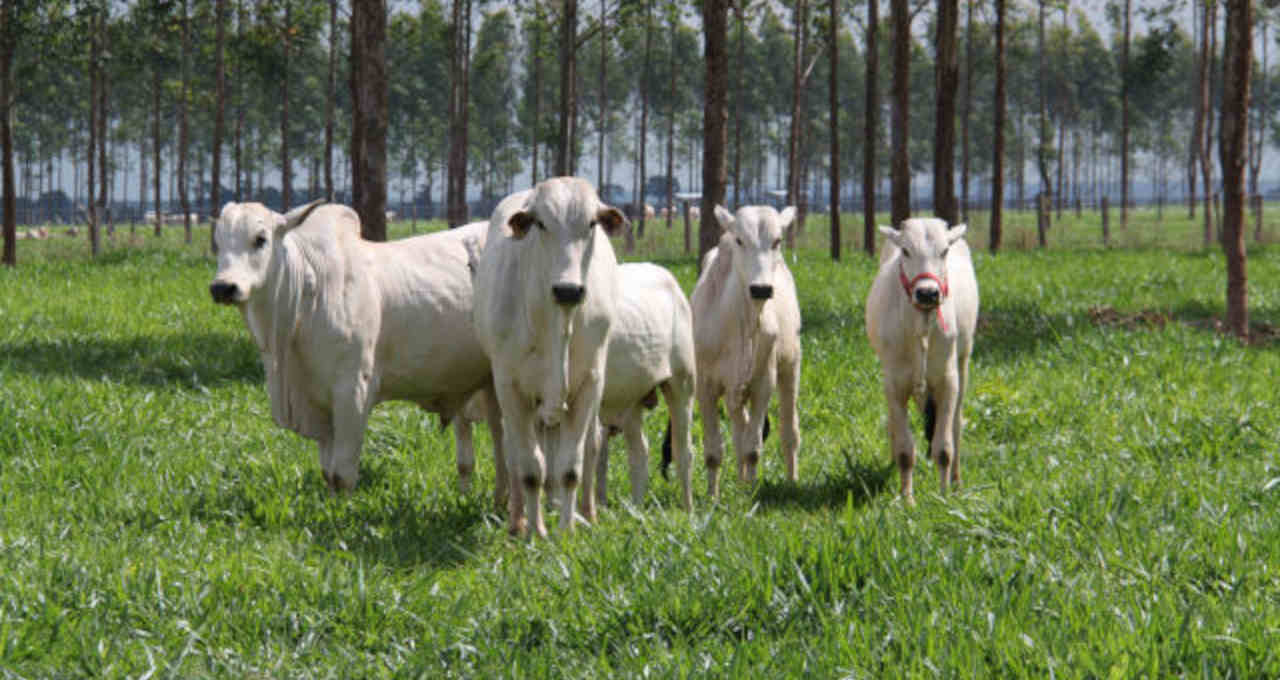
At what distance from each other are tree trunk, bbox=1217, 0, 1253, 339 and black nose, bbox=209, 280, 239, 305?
32.6 ft

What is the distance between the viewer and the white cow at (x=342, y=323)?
21.4ft

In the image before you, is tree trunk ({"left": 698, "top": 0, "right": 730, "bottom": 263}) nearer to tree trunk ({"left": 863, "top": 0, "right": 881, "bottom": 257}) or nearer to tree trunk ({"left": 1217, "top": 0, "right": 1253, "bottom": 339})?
tree trunk ({"left": 1217, "top": 0, "right": 1253, "bottom": 339})

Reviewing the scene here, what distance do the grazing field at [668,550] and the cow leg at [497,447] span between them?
0.18 metres

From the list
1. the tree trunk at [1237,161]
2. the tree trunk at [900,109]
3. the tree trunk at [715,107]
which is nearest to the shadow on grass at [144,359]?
the tree trunk at [715,107]

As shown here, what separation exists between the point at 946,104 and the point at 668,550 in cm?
1153

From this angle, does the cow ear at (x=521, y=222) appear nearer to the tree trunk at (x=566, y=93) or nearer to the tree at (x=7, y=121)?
the tree trunk at (x=566, y=93)

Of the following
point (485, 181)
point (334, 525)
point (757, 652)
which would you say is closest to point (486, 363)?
point (334, 525)

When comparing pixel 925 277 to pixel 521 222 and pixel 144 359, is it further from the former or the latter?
pixel 144 359

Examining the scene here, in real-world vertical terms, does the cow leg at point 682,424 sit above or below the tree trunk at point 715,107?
below

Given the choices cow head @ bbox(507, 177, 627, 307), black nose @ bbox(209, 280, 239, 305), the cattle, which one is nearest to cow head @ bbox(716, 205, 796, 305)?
the cattle

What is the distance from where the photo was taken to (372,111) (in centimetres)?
1210

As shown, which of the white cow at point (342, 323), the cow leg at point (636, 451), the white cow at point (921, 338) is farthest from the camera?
the white cow at point (921, 338)

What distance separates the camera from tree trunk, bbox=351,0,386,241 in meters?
12.0

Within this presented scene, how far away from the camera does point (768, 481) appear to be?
753cm
